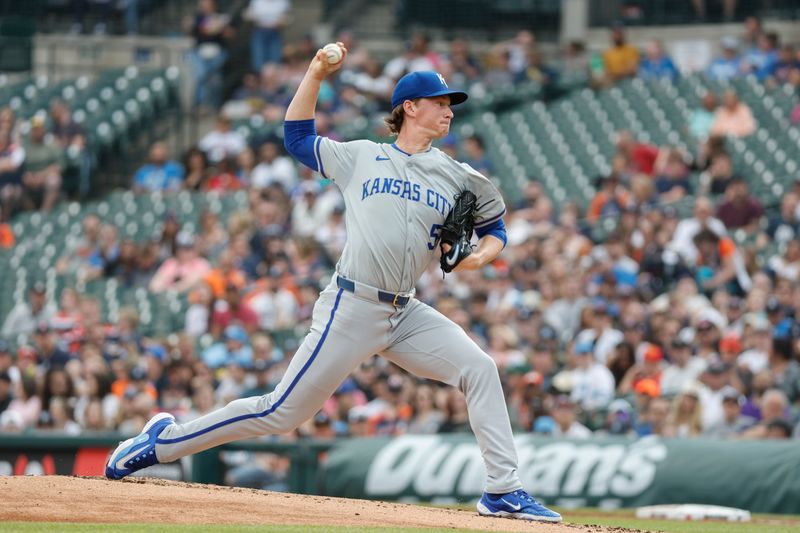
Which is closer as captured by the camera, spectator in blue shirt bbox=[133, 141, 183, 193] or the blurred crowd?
the blurred crowd

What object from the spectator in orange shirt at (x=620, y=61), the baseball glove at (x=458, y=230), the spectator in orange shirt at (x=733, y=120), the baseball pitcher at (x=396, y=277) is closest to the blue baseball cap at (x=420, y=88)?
the baseball pitcher at (x=396, y=277)

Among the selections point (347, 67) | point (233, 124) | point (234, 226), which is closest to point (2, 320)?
point (234, 226)

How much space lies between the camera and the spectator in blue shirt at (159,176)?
19.5 meters

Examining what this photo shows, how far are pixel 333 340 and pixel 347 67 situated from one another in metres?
14.6

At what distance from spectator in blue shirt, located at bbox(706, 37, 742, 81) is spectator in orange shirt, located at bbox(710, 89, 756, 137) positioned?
6.23ft

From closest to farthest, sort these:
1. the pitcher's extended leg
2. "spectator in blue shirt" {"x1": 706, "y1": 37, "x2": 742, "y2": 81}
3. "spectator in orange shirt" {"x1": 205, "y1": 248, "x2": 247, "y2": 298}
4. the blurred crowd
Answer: the pitcher's extended leg → the blurred crowd → "spectator in orange shirt" {"x1": 205, "y1": 248, "x2": 247, "y2": 298} → "spectator in blue shirt" {"x1": 706, "y1": 37, "x2": 742, "y2": 81}

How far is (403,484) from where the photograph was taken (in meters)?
10.4

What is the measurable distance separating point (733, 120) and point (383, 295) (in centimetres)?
1036

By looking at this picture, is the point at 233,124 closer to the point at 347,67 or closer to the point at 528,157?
the point at 347,67

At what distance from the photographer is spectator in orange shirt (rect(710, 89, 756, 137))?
52.3 ft

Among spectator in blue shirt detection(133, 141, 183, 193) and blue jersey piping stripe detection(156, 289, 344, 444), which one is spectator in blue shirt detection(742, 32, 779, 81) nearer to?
spectator in blue shirt detection(133, 141, 183, 193)

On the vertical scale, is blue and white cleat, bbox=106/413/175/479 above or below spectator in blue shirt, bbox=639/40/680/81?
below

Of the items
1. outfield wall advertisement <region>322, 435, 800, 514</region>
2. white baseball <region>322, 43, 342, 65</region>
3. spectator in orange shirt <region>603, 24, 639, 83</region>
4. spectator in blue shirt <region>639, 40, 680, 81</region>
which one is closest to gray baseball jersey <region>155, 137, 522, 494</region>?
white baseball <region>322, 43, 342, 65</region>

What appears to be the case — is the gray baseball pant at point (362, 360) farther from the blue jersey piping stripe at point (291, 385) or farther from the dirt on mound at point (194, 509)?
the dirt on mound at point (194, 509)
